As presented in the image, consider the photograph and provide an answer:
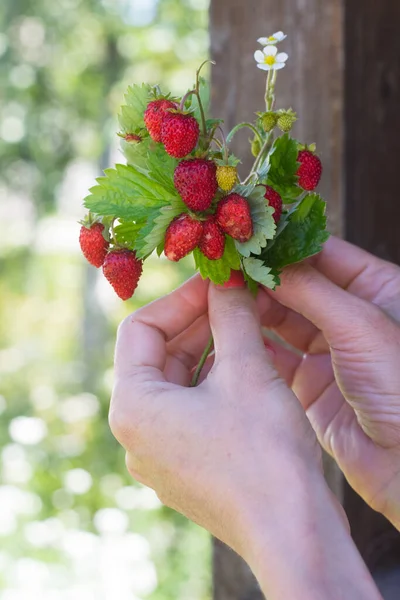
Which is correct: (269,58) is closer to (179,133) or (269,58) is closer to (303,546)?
(179,133)

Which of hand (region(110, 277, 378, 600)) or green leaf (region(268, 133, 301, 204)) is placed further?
green leaf (region(268, 133, 301, 204))

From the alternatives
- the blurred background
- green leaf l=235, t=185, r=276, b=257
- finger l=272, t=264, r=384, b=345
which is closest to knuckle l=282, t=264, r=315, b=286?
finger l=272, t=264, r=384, b=345

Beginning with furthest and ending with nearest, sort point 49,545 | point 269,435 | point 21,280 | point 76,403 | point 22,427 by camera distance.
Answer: point 21,280 < point 76,403 < point 22,427 < point 49,545 < point 269,435

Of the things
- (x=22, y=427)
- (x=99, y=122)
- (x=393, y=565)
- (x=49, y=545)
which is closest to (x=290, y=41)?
(x=393, y=565)

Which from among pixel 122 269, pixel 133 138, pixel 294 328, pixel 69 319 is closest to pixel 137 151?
pixel 133 138

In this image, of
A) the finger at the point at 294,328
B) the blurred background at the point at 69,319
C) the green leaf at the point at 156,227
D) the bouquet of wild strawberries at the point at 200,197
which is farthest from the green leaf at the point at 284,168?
the blurred background at the point at 69,319

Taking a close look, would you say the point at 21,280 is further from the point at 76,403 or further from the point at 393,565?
the point at 393,565

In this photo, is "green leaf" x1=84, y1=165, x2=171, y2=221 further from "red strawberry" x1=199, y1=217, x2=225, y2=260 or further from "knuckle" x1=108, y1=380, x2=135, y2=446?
"knuckle" x1=108, y1=380, x2=135, y2=446
